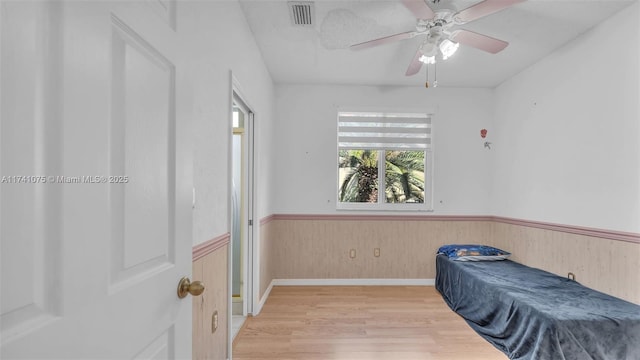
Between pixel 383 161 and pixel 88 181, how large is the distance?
146 inches

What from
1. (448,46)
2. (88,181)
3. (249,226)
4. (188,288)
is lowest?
(249,226)

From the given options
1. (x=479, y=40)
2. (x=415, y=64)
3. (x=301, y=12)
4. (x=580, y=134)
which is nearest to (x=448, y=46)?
(x=479, y=40)

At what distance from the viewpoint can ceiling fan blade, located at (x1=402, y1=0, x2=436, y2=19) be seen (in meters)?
1.87

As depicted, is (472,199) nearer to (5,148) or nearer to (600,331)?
(600,331)

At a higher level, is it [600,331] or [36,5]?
[36,5]

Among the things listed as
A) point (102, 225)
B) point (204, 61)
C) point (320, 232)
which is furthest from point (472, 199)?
point (102, 225)

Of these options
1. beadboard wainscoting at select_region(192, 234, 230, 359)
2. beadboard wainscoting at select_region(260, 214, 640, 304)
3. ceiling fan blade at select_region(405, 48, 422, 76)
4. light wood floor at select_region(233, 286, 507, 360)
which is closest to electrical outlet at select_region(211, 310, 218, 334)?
beadboard wainscoting at select_region(192, 234, 230, 359)

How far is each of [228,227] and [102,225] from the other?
1.53 m

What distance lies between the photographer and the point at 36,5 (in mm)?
472

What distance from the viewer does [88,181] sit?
560 mm

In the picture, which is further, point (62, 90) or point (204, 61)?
point (204, 61)

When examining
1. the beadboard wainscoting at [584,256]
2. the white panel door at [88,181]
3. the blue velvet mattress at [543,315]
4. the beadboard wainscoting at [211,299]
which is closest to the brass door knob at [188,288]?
the white panel door at [88,181]

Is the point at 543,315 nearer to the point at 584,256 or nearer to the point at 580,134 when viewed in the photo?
the point at 584,256

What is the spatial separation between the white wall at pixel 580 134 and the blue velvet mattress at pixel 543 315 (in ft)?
2.01
